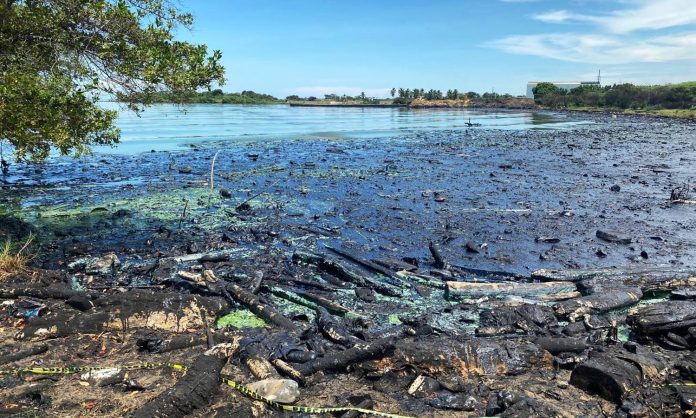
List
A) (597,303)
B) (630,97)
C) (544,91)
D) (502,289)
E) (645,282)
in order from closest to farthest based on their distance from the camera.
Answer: (597,303), (502,289), (645,282), (630,97), (544,91)

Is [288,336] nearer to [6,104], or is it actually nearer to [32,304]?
[32,304]

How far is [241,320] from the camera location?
24.8 ft

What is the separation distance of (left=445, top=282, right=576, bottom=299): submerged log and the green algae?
11.5 ft

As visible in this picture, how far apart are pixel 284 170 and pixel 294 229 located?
11.3 metres

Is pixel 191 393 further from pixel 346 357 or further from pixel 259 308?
pixel 259 308

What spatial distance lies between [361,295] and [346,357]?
278 centimetres

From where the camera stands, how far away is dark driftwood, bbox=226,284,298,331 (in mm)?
7265


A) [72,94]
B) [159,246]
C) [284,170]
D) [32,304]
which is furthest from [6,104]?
[284,170]

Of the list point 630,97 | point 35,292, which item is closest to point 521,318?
point 35,292

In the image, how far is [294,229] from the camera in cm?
1321

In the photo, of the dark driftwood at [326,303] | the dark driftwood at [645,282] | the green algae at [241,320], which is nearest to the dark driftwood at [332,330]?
the dark driftwood at [326,303]

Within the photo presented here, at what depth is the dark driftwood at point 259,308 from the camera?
23.8ft

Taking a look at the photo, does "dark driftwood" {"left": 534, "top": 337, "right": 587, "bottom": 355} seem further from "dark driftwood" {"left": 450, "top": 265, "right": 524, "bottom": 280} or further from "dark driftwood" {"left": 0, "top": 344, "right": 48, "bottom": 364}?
"dark driftwood" {"left": 0, "top": 344, "right": 48, "bottom": 364}

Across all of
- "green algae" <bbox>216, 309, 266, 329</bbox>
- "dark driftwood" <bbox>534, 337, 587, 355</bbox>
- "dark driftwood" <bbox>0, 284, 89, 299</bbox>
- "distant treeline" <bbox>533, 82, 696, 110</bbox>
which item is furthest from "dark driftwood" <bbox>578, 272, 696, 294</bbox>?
Result: "distant treeline" <bbox>533, 82, 696, 110</bbox>
